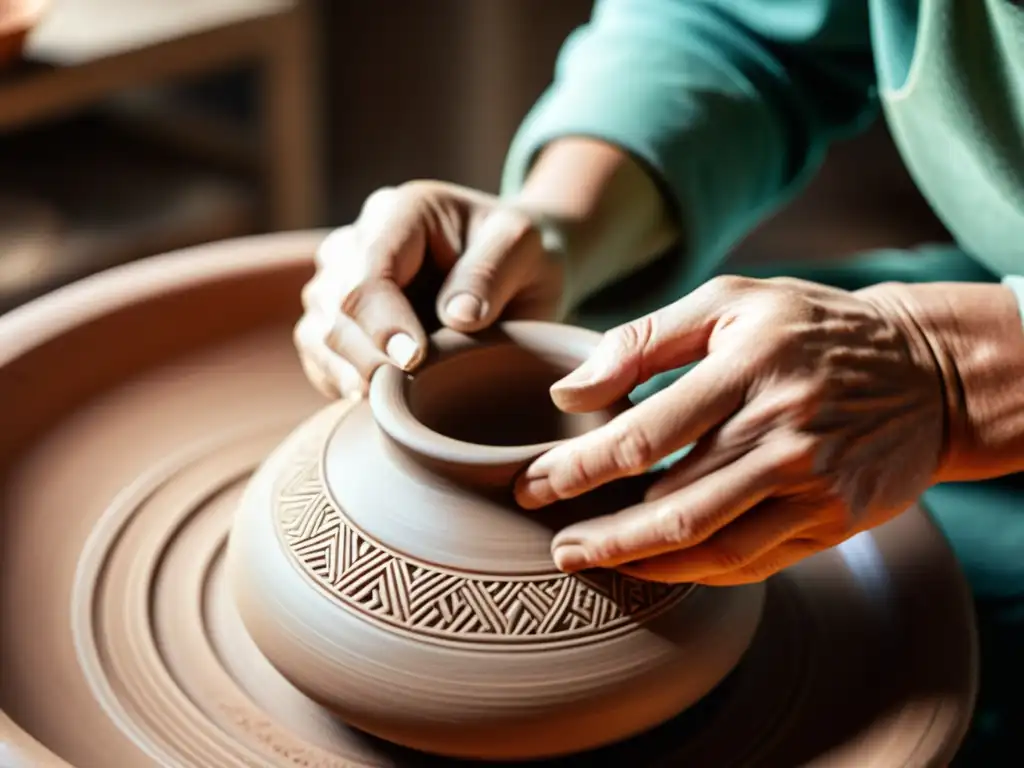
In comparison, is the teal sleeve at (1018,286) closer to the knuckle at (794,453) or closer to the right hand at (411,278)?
the knuckle at (794,453)

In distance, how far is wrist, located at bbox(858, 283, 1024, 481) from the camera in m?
0.96

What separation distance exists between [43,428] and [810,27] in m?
0.82

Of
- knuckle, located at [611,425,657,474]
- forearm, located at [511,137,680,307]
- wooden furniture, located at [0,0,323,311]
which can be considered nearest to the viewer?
knuckle, located at [611,425,657,474]

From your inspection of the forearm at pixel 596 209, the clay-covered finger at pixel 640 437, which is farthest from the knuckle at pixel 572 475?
the forearm at pixel 596 209

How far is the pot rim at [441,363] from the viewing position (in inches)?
33.1

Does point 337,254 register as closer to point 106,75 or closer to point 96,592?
point 96,592

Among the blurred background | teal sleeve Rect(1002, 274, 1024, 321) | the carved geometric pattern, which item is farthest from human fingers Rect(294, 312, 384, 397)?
the blurred background

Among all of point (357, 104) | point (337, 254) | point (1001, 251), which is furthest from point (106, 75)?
point (1001, 251)

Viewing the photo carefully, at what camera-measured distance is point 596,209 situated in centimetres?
121

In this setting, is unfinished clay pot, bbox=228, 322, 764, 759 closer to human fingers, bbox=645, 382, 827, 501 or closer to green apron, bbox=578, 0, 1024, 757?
human fingers, bbox=645, 382, 827, 501

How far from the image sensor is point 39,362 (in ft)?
4.00

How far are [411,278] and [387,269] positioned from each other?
4 cm

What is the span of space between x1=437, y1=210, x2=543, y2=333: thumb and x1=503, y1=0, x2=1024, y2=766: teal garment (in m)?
0.15

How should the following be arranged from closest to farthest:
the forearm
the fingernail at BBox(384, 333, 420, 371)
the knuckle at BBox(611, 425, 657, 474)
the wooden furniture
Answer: the knuckle at BBox(611, 425, 657, 474), the fingernail at BBox(384, 333, 420, 371), the forearm, the wooden furniture
